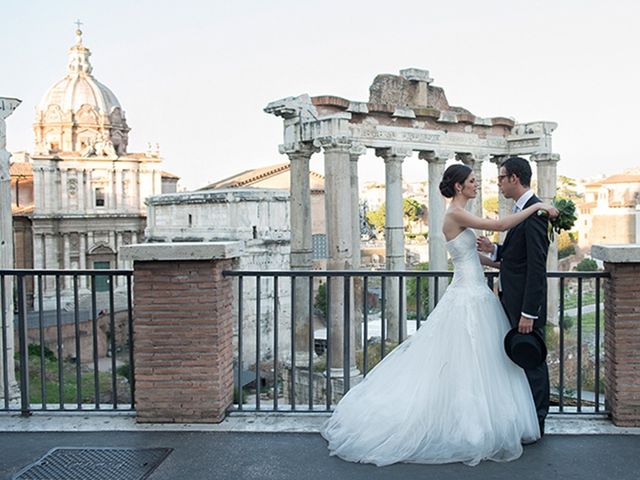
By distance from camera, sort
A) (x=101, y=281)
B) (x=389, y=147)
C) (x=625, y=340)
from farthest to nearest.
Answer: (x=101, y=281), (x=389, y=147), (x=625, y=340)

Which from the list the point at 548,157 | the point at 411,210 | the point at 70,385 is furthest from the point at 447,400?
the point at 411,210

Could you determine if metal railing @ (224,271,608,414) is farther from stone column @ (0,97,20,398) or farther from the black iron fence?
stone column @ (0,97,20,398)

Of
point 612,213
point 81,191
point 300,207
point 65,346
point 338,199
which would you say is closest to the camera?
point 338,199

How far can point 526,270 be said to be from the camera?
513 cm

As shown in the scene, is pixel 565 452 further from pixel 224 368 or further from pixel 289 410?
pixel 224 368

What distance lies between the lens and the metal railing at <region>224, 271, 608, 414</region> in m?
5.93

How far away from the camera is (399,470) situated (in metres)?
4.73

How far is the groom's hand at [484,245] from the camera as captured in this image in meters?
5.62

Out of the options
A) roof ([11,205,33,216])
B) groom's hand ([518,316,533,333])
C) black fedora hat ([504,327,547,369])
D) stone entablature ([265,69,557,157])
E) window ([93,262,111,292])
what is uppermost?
stone entablature ([265,69,557,157])

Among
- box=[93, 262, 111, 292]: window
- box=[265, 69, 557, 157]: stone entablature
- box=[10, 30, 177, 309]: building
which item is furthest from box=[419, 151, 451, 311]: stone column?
box=[10, 30, 177, 309]: building

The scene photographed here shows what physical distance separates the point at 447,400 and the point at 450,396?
34 millimetres

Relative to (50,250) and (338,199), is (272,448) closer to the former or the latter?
(338,199)

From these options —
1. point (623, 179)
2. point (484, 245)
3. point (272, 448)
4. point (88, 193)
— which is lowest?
point (272, 448)

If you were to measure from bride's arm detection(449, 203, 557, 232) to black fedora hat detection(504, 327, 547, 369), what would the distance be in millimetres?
732
